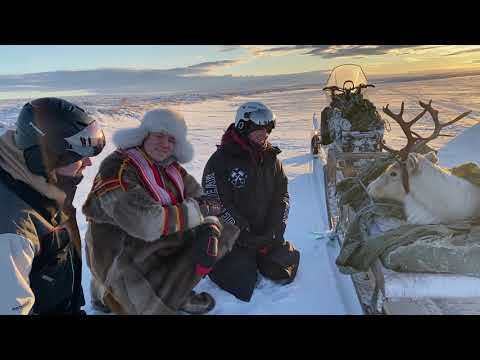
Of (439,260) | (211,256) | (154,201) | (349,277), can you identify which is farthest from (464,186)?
(154,201)

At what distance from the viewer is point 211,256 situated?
7.57 feet

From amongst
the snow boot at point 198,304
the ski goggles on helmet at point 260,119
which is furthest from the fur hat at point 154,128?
the snow boot at point 198,304

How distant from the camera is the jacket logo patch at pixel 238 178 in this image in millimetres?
2891

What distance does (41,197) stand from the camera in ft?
5.10

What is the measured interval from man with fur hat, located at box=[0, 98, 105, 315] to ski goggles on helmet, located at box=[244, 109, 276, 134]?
128 cm

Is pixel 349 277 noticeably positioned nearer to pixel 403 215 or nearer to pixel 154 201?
pixel 403 215

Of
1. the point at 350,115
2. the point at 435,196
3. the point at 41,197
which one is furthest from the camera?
A: the point at 350,115

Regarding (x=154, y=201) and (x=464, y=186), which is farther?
(x=464, y=186)

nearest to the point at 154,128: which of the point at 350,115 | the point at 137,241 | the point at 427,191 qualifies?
the point at 137,241

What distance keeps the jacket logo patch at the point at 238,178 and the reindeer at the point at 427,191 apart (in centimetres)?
99

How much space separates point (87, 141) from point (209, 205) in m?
1.17

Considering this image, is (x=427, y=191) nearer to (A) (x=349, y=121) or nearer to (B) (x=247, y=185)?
(B) (x=247, y=185)

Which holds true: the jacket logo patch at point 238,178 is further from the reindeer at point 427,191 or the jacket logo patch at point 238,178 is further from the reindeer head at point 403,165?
the reindeer at point 427,191

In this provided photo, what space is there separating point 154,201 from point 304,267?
159cm
